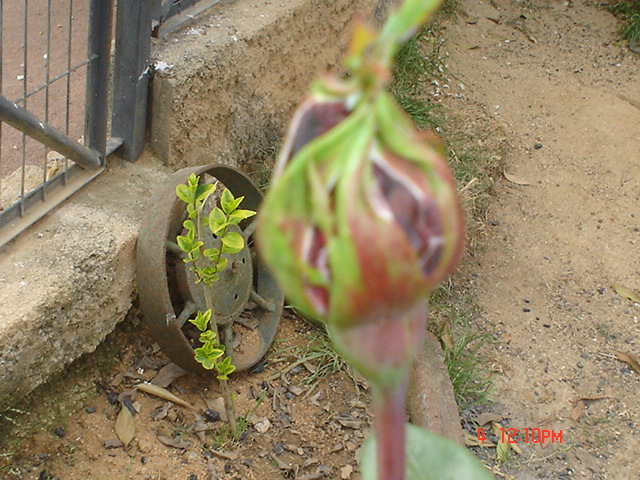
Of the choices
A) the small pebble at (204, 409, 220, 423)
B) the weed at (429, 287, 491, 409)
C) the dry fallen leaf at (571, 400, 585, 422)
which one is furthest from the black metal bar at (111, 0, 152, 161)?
the dry fallen leaf at (571, 400, 585, 422)

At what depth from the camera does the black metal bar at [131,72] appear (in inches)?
96.0

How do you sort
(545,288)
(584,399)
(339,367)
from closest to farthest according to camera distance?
1. (339,367)
2. (584,399)
3. (545,288)

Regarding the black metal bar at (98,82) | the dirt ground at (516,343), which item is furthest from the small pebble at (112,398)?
the black metal bar at (98,82)

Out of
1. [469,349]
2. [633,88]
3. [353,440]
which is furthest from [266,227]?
[633,88]

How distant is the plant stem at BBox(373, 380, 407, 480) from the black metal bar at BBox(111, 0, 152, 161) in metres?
2.09

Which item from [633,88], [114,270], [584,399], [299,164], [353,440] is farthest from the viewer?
[633,88]

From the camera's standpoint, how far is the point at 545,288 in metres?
3.42

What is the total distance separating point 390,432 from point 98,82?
6.99 ft

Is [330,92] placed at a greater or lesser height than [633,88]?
greater

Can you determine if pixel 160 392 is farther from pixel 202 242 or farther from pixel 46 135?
pixel 46 135

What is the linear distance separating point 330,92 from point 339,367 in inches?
89.3

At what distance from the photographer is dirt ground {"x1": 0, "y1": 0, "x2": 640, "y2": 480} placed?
2281 millimetres

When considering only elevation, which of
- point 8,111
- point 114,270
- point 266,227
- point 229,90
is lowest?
point 114,270

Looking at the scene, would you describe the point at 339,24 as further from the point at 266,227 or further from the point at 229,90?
the point at 266,227
